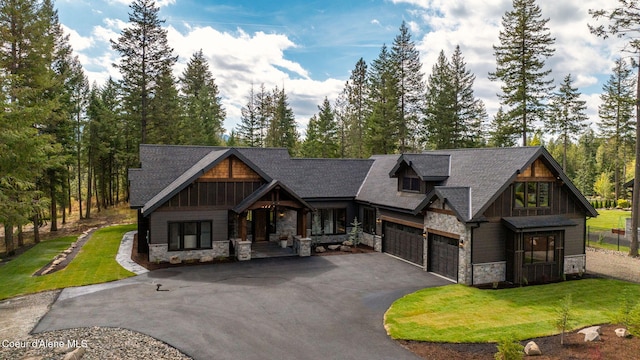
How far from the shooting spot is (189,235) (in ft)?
67.5

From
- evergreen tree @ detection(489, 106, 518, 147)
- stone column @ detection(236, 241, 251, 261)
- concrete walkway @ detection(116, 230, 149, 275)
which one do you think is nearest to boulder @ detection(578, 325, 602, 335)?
stone column @ detection(236, 241, 251, 261)

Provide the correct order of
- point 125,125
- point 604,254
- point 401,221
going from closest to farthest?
point 401,221 < point 604,254 < point 125,125

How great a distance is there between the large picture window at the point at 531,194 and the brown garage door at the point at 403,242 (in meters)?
4.97

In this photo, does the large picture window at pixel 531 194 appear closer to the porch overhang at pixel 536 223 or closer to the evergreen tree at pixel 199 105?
the porch overhang at pixel 536 223

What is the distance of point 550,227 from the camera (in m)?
17.6

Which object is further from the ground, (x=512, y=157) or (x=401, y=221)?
(x=512, y=157)

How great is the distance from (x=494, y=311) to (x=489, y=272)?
4111mm

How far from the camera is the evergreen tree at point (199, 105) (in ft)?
138

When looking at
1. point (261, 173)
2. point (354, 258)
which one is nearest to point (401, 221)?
point (354, 258)

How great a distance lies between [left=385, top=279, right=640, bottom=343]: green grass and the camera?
11.5m

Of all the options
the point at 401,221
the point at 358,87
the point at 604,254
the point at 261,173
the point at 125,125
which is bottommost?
the point at 604,254

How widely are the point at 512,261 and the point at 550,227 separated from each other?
2.52m

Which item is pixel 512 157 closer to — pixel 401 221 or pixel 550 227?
pixel 550 227

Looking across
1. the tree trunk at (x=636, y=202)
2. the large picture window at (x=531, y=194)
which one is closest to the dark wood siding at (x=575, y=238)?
the large picture window at (x=531, y=194)
